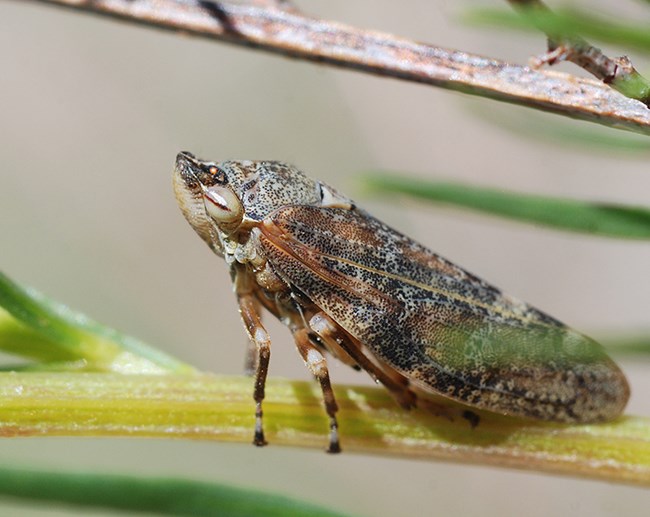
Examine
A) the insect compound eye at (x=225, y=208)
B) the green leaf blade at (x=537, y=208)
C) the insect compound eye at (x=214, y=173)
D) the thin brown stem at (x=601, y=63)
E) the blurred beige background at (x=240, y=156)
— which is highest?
the thin brown stem at (x=601, y=63)

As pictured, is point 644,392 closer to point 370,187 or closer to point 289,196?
point 289,196

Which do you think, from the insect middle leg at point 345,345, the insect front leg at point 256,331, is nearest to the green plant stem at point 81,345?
the insect front leg at point 256,331

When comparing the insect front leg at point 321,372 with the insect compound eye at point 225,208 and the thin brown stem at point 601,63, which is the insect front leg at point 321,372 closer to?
the insect compound eye at point 225,208

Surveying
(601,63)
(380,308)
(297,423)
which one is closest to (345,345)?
(380,308)

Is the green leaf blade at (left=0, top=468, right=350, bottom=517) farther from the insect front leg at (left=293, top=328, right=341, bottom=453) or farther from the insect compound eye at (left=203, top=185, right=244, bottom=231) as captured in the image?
the insect compound eye at (left=203, top=185, right=244, bottom=231)

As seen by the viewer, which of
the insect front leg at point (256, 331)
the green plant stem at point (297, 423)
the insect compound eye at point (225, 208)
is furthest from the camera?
the insect compound eye at point (225, 208)

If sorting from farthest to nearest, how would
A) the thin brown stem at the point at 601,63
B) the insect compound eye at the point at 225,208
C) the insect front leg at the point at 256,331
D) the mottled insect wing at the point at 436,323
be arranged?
the insect compound eye at the point at 225,208 → the mottled insect wing at the point at 436,323 → the insect front leg at the point at 256,331 → the thin brown stem at the point at 601,63

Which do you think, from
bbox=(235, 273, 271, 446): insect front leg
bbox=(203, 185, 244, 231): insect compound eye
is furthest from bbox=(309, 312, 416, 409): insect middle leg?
bbox=(203, 185, 244, 231): insect compound eye
